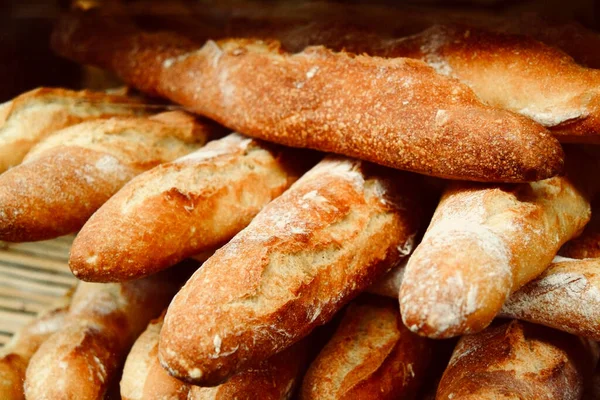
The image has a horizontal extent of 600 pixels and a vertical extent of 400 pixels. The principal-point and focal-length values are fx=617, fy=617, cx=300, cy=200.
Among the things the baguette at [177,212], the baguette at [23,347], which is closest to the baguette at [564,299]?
the baguette at [177,212]

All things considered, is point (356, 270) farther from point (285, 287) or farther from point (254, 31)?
point (254, 31)

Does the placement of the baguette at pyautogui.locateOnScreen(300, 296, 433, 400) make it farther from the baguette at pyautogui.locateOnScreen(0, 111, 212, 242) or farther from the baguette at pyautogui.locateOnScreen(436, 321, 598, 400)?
the baguette at pyautogui.locateOnScreen(0, 111, 212, 242)

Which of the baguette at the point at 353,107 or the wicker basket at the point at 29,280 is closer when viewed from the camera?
the baguette at the point at 353,107

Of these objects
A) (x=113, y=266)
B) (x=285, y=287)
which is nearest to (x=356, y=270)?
(x=285, y=287)

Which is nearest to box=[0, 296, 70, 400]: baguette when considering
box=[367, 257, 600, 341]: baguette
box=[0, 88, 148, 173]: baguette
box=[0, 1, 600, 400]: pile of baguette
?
box=[0, 1, 600, 400]: pile of baguette

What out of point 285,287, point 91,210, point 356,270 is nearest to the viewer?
point 285,287

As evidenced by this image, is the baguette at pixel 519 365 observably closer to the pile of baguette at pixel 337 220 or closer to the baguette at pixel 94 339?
the pile of baguette at pixel 337 220
